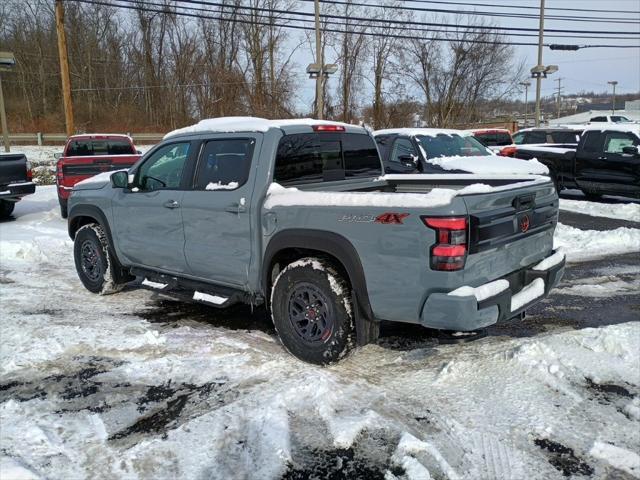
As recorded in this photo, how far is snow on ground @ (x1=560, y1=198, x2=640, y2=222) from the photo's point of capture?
37.6 ft

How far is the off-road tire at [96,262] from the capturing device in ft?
20.0

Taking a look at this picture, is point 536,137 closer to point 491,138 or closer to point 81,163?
point 491,138

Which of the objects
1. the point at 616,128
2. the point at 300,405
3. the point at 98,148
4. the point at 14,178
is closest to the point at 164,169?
the point at 300,405

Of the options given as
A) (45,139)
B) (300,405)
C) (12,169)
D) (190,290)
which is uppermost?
(45,139)

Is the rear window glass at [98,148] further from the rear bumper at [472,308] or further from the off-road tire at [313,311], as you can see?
the rear bumper at [472,308]

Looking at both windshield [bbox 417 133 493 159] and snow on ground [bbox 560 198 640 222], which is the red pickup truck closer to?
windshield [bbox 417 133 493 159]

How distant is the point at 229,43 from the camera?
132ft

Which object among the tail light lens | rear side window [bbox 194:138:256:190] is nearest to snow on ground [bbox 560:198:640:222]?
the tail light lens

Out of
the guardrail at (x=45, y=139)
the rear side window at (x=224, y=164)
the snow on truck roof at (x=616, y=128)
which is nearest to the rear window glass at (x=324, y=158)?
the rear side window at (x=224, y=164)

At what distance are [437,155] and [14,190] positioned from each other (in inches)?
360

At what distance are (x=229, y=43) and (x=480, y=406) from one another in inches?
1616

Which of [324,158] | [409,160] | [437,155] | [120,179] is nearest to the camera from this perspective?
[324,158]

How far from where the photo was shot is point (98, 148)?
12695 mm

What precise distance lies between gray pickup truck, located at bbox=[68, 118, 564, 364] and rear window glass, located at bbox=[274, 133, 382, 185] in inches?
0.5
